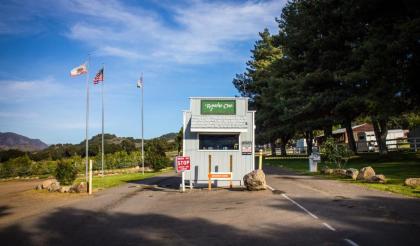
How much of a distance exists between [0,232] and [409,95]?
89.1 feet

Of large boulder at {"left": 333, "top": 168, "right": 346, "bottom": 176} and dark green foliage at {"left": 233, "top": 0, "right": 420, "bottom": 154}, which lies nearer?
large boulder at {"left": 333, "top": 168, "right": 346, "bottom": 176}

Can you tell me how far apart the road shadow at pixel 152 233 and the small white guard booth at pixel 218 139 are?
8.42 metres

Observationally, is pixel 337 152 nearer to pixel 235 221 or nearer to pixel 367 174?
pixel 367 174

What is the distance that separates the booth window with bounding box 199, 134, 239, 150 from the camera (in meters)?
21.8

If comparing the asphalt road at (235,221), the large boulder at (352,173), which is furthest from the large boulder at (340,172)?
the asphalt road at (235,221)

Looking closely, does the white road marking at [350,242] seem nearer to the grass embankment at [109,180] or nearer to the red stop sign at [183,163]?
the red stop sign at [183,163]

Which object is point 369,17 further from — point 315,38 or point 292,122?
point 292,122

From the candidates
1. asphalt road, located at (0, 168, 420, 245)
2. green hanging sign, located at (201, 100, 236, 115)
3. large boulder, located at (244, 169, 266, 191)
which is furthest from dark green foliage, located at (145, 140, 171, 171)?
asphalt road, located at (0, 168, 420, 245)

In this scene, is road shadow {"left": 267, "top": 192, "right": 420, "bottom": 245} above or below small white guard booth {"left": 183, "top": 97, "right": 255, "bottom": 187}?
below

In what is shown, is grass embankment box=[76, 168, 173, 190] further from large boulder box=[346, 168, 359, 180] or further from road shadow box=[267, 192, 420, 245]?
large boulder box=[346, 168, 359, 180]

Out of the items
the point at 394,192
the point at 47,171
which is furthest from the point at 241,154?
the point at 47,171

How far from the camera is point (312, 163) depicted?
30.0m

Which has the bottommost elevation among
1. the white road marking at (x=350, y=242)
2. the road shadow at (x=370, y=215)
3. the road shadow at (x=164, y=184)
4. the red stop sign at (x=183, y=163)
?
the road shadow at (x=164, y=184)

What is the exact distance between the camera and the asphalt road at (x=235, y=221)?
31.0 ft
